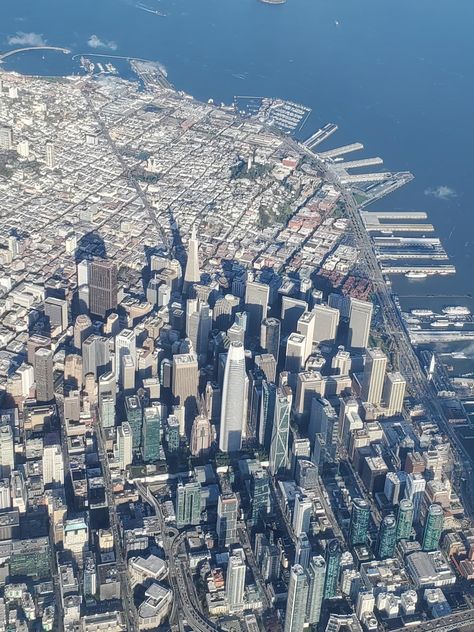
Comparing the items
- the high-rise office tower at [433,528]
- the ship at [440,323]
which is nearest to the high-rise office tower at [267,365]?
the high-rise office tower at [433,528]

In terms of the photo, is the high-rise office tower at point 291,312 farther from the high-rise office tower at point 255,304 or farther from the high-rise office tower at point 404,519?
the high-rise office tower at point 404,519

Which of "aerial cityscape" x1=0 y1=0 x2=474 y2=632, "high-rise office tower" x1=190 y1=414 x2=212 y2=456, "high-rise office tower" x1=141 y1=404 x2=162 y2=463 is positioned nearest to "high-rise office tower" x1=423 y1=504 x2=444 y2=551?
"aerial cityscape" x1=0 y1=0 x2=474 y2=632

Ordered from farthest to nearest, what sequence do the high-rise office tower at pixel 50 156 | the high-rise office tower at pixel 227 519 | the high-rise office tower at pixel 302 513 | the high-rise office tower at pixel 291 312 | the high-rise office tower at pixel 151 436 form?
the high-rise office tower at pixel 50 156, the high-rise office tower at pixel 291 312, the high-rise office tower at pixel 151 436, the high-rise office tower at pixel 302 513, the high-rise office tower at pixel 227 519

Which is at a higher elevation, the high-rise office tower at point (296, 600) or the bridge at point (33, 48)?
the bridge at point (33, 48)

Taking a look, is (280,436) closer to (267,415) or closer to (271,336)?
(267,415)

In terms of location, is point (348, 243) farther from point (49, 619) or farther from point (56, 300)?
point (49, 619)

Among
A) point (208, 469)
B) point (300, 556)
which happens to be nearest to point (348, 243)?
point (208, 469)

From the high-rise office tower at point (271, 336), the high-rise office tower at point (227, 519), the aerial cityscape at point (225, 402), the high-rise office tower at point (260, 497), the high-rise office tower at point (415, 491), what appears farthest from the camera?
the high-rise office tower at point (271, 336)
